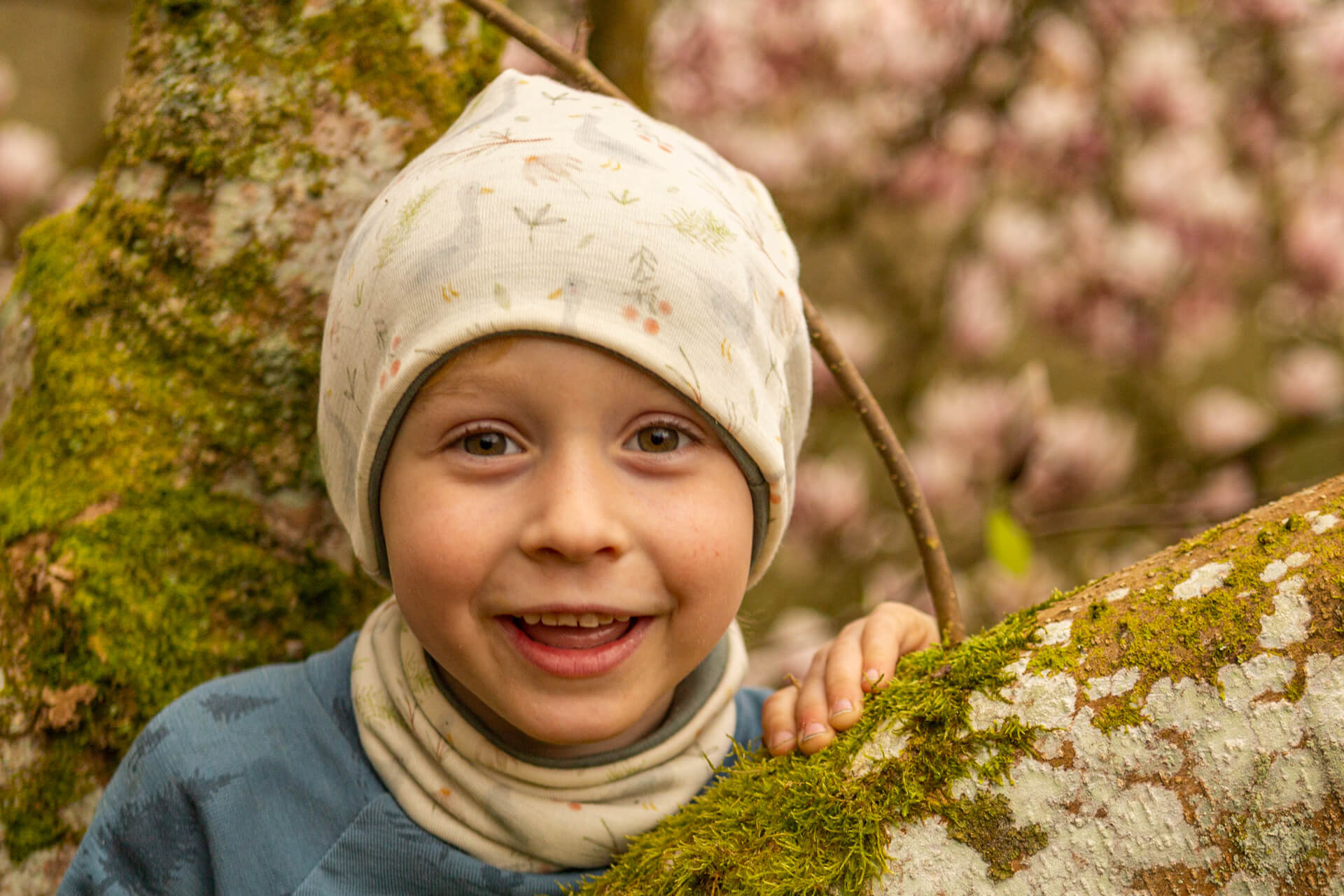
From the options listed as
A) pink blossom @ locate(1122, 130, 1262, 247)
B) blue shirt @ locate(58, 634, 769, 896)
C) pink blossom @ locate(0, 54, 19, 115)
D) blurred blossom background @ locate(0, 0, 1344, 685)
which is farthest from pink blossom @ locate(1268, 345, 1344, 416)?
pink blossom @ locate(0, 54, 19, 115)

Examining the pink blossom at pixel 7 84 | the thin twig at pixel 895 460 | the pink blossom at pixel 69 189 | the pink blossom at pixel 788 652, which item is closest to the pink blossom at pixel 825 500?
the pink blossom at pixel 788 652

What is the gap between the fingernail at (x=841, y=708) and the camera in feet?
3.51

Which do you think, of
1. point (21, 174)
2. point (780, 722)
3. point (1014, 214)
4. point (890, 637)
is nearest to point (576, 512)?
point (780, 722)

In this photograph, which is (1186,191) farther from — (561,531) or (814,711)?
(561,531)

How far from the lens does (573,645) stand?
1.12m

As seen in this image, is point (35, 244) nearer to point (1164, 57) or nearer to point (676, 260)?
point (676, 260)

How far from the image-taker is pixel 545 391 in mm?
1054

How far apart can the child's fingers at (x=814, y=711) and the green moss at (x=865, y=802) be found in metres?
→ 0.02

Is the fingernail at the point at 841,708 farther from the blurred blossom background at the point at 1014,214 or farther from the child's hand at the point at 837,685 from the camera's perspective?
the blurred blossom background at the point at 1014,214

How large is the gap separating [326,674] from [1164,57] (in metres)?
3.57

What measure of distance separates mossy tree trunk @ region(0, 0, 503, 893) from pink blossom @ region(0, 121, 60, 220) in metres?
2.72

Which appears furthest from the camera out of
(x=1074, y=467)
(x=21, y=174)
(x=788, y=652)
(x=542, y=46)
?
(x=21, y=174)

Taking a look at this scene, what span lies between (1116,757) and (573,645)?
562 mm

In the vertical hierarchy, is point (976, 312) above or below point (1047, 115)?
below
